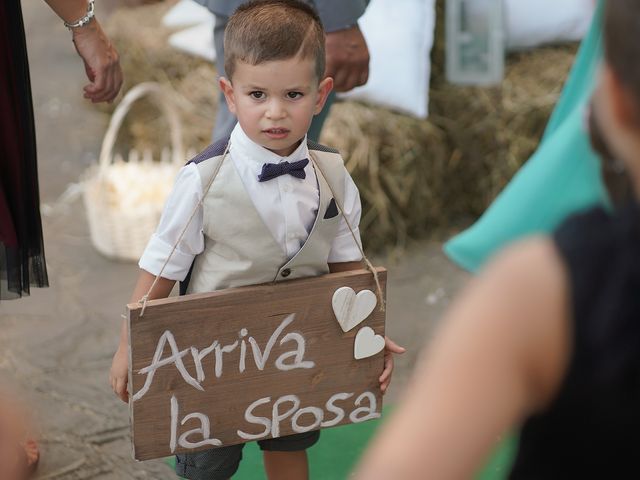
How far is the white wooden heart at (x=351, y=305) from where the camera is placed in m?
2.26

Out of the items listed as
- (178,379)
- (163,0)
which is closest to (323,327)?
(178,379)

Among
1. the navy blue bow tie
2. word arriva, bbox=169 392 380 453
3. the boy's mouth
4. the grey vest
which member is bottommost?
word arriva, bbox=169 392 380 453

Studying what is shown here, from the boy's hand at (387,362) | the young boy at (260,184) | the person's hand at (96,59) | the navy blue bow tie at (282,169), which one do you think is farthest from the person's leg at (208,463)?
the person's hand at (96,59)

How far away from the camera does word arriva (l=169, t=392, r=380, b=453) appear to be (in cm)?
226

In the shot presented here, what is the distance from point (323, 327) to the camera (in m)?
2.28

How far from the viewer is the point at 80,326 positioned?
12.8 feet

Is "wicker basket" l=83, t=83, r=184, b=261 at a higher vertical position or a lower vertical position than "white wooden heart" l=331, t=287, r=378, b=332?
lower

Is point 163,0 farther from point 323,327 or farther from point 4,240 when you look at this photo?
point 323,327

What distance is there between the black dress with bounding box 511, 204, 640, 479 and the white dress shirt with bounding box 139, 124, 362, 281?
1.10m

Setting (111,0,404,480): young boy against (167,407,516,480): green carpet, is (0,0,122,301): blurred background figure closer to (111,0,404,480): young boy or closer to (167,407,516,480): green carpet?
(111,0,404,480): young boy

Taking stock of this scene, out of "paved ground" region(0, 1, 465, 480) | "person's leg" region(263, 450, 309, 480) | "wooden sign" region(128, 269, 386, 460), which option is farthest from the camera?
"paved ground" region(0, 1, 465, 480)

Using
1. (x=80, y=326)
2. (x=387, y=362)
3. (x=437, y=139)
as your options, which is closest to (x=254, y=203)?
(x=387, y=362)

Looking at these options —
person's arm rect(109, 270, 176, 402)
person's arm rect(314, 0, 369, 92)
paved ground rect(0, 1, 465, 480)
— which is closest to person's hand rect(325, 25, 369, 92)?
person's arm rect(314, 0, 369, 92)

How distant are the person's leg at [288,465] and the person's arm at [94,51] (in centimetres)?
100
